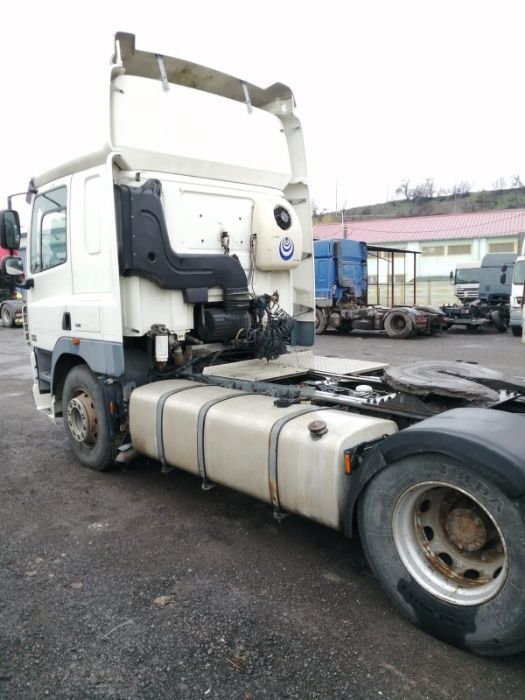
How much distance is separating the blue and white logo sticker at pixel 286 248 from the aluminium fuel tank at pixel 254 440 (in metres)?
1.61

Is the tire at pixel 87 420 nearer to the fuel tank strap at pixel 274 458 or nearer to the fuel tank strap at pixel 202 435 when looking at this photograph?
the fuel tank strap at pixel 202 435

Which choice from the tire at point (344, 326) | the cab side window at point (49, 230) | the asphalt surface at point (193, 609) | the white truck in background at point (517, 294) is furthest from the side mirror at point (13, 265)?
the white truck in background at point (517, 294)

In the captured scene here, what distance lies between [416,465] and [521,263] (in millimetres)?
15280

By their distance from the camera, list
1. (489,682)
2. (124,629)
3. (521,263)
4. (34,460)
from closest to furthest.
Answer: (489,682) < (124,629) < (34,460) < (521,263)

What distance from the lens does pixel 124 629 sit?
2855mm

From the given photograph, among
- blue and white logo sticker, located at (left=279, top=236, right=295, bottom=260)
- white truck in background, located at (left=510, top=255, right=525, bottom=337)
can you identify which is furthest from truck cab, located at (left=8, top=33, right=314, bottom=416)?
white truck in background, located at (left=510, top=255, right=525, bottom=337)

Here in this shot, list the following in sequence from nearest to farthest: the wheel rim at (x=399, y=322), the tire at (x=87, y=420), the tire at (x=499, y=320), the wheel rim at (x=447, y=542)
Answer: the wheel rim at (x=447, y=542) → the tire at (x=87, y=420) → the wheel rim at (x=399, y=322) → the tire at (x=499, y=320)

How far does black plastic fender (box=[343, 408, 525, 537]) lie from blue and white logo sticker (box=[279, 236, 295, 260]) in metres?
2.79

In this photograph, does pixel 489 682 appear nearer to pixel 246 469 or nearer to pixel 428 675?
pixel 428 675

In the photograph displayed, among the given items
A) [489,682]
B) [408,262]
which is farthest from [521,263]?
[408,262]

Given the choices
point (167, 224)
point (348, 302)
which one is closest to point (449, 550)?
point (167, 224)

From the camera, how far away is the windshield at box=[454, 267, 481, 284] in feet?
74.1

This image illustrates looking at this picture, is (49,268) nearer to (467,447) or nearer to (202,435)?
(202,435)

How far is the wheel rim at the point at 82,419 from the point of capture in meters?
5.13
